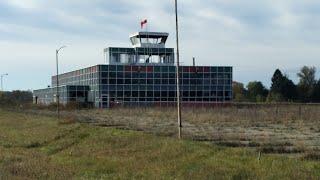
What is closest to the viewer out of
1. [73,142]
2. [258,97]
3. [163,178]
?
[163,178]

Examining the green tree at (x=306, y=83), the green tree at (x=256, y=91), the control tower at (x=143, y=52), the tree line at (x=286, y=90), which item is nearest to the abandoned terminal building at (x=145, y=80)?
the control tower at (x=143, y=52)

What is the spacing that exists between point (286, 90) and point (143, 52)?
36.5 metres

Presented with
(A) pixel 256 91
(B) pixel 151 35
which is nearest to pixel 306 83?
(A) pixel 256 91

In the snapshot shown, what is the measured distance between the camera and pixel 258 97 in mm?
141625

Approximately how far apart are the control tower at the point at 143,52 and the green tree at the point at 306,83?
118 ft

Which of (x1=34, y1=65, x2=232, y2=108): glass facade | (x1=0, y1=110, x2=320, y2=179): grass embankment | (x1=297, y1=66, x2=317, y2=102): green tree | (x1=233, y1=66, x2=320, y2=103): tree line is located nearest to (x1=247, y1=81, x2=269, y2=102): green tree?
(x1=233, y1=66, x2=320, y2=103): tree line

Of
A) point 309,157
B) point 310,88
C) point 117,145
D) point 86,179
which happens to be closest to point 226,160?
point 309,157

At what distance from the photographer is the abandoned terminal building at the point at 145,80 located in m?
106

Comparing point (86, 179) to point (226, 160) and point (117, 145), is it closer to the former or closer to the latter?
point (226, 160)

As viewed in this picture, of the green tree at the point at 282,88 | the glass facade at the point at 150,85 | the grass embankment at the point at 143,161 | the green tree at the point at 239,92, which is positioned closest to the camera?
the grass embankment at the point at 143,161

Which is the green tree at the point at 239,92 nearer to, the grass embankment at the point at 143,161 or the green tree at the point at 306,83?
the green tree at the point at 306,83

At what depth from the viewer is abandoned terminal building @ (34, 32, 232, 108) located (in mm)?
105562

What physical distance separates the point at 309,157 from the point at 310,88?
123477 millimetres

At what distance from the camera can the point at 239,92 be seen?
162m
